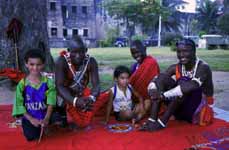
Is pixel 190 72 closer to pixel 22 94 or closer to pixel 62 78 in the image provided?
pixel 62 78

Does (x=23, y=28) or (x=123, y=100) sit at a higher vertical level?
(x=23, y=28)

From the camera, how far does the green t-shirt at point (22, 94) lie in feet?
12.0

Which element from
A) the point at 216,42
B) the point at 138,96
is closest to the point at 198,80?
the point at 138,96

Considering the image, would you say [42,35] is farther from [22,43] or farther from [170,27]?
[170,27]

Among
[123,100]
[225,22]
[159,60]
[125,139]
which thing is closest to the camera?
[125,139]

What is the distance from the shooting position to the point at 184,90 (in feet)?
12.8

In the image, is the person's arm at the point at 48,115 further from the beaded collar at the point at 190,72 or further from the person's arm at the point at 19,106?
the beaded collar at the point at 190,72

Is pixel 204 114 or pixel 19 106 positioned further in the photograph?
pixel 204 114

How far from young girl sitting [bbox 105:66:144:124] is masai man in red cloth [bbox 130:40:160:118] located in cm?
14

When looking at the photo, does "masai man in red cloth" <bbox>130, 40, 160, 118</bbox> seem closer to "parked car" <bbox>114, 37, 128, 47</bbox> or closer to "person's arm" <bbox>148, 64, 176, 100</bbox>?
"person's arm" <bbox>148, 64, 176, 100</bbox>

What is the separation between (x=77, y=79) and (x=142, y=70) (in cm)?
86

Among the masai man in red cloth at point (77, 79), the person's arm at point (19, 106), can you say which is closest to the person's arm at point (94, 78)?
the masai man in red cloth at point (77, 79)

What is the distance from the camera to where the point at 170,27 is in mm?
56125

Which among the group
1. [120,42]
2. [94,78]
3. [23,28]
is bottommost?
[120,42]
